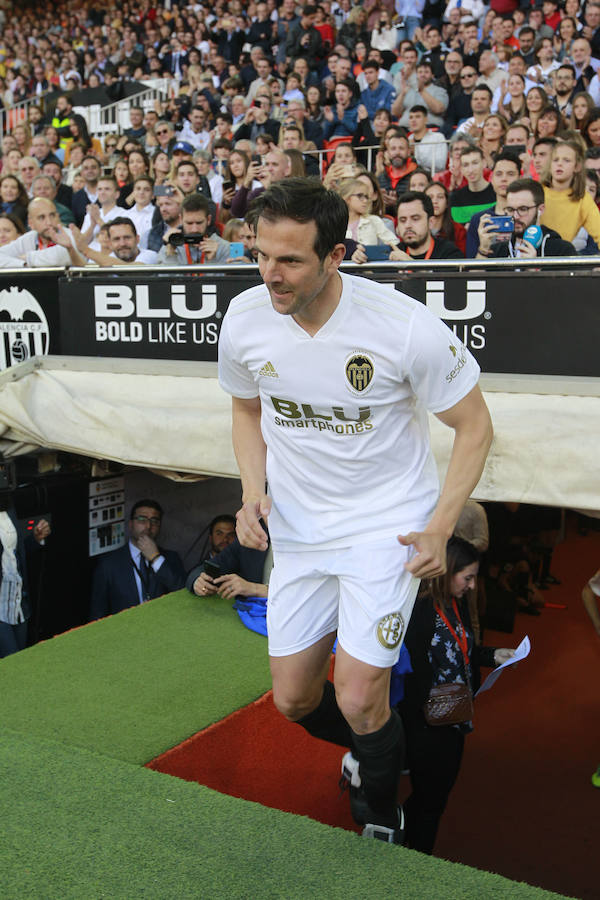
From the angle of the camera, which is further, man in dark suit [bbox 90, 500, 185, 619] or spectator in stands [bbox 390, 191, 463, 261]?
man in dark suit [bbox 90, 500, 185, 619]

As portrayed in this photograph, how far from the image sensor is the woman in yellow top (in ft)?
19.4

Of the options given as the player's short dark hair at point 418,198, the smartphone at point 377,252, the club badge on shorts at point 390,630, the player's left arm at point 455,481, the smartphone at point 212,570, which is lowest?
the smartphone at point 212,570

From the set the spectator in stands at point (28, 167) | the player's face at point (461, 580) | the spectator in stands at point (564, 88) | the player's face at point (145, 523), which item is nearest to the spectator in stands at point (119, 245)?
the player's face at point (145, 523)

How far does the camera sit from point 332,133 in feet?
37.0

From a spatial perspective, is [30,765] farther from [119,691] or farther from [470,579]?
[470,579]

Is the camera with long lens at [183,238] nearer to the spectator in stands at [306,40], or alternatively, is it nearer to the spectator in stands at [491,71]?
the spectator in stands at [491,71]

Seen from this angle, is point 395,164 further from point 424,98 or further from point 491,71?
point 491,71

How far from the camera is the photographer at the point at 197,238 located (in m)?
6.24

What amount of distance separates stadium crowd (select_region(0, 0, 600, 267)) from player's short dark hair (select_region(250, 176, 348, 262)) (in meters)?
2.50

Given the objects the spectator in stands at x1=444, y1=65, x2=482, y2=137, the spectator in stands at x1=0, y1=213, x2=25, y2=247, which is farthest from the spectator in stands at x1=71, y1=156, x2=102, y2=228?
the spectator in stands at x1=444, y1=65, x2=482, y2=137

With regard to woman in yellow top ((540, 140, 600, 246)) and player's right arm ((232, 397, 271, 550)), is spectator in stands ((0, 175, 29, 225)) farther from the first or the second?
player's right arm ((232, 397, 271, 550))

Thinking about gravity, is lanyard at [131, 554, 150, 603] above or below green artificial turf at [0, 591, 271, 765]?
below

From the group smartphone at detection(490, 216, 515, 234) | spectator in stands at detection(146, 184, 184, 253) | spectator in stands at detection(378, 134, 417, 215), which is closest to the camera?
smartphone at detection(490, 216, 515, 234)

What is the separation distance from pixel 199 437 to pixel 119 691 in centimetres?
157
